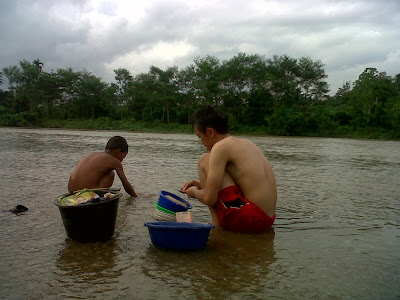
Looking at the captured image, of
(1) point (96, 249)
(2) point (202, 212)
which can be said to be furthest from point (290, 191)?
(1) point (96, 249)

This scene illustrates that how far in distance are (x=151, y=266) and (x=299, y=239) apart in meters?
1.59

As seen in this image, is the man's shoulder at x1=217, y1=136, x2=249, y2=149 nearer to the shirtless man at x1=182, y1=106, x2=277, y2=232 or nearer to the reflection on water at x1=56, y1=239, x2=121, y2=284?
the shirtless man at x1=182, y1=106, x2=277, y2=232

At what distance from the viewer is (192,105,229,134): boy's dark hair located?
348cm

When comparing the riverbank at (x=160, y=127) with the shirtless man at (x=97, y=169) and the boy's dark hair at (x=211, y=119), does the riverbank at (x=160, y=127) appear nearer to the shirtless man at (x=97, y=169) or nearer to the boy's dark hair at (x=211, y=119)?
the shirtless man at (x=97, y=169)

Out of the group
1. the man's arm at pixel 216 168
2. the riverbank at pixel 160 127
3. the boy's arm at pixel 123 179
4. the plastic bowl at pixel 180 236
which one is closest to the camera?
the plastic bowl at pixel 180 236

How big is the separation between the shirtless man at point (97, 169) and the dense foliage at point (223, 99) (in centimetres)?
4194

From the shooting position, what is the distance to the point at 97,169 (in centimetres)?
450

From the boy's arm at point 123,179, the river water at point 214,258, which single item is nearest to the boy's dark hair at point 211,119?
the river water at point 214,258

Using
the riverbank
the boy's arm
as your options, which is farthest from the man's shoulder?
the riverbank

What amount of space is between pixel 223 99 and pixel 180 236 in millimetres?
49004

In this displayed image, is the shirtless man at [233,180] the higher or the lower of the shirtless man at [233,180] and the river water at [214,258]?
the higher

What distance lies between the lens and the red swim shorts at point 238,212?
340cm

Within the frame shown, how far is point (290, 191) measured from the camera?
6.29 metres

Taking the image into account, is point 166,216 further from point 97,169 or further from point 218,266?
point 97,169
